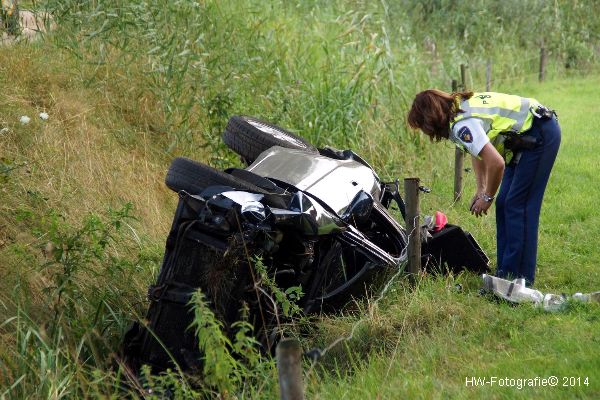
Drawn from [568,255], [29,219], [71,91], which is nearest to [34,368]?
[29,219]

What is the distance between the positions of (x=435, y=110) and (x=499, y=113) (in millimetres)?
452

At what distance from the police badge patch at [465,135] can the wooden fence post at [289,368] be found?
3.12 meters

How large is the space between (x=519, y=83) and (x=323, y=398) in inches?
604

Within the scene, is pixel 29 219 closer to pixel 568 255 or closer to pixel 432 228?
pixel 432 228

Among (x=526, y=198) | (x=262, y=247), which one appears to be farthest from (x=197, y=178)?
(x=526, y=198)

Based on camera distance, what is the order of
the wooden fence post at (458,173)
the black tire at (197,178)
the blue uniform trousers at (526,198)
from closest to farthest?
the black tire at (197,178), the blue uniform trousers at (526,198), the wooden fence post at (458,173)

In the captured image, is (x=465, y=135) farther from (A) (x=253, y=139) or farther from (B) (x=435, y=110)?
(A) (x=253, y=139)

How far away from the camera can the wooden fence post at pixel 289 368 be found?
11.2ft

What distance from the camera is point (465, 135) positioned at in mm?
6215

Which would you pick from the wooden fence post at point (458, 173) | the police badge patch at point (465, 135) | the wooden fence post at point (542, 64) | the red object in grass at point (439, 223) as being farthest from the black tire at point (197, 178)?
the wooden fence post at point (542, 64)

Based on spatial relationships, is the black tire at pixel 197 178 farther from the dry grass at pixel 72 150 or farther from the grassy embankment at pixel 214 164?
the dry grass at pixel 72 150

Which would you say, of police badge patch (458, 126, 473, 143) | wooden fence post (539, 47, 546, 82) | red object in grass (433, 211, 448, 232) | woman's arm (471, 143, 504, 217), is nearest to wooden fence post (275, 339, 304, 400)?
woman's arm (471, 143, 504, 217)

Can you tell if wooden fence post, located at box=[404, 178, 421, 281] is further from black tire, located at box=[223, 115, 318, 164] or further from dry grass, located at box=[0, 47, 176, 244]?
dry grass, located at box=[0, 47, 176, 244]

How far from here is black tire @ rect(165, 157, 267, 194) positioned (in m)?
5.84
